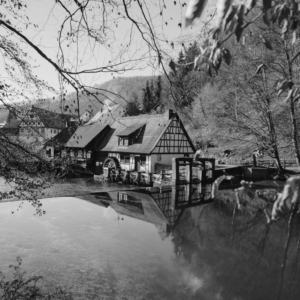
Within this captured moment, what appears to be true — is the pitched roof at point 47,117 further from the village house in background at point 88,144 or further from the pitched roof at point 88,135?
the pitched roof at point 88,135

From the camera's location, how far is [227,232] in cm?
937

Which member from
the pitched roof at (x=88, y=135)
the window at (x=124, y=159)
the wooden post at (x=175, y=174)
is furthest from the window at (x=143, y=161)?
the pitched roof at (x=88, y=135)

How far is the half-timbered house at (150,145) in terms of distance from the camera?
2465 centimetres

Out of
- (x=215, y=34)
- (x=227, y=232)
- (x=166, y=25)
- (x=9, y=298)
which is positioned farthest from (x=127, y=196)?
(x=215, y=34)

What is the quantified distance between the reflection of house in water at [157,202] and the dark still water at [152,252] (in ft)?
0.30

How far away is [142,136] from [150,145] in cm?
216

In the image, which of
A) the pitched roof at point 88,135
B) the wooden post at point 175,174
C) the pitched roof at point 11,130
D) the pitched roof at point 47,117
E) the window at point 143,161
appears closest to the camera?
the pitched roof at point 47,117

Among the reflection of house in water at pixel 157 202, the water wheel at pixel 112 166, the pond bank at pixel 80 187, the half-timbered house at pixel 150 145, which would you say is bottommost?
the pond bank at pixel 80 187

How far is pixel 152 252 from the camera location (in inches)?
296

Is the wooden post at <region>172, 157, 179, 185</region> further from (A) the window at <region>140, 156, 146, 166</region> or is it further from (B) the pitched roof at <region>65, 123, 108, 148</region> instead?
(B) the pitched roof at <region>65, 123, 108, 148</region>

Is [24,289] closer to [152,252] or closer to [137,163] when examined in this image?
[152,252]

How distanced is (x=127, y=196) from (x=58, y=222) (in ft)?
18.4

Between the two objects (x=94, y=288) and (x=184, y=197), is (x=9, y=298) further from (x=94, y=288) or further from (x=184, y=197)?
(x=184, y=197)

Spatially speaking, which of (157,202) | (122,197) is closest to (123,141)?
(122,197)
